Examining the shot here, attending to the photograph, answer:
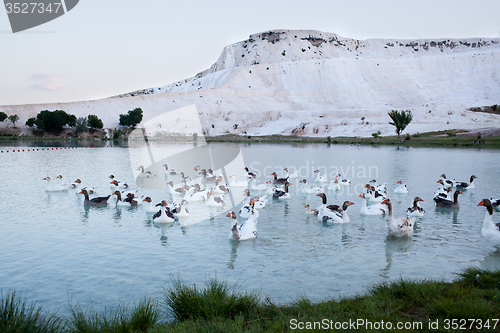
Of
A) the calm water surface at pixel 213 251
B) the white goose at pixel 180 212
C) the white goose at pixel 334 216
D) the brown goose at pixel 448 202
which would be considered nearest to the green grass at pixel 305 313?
the calm water surface at pixel 213 251

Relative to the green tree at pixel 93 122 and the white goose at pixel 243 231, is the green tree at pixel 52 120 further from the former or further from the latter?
the white goose at pixel 243 231

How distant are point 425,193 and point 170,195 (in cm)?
1403

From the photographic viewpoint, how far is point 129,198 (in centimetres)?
1683

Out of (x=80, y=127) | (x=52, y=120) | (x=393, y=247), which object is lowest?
(x=393, y=247)

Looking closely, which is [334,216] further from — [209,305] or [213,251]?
[209,305]

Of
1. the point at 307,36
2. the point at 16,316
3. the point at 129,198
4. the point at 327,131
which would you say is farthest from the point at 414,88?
the point at 16,316

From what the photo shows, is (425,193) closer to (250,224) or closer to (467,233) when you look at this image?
(467,233)

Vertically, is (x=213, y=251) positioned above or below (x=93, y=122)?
below

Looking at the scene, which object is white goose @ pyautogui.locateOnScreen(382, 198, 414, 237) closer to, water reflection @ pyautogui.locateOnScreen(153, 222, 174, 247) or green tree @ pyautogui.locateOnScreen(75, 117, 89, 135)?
water reflection @ pyautogui.locateOnScreen(153, 222, 174, 247)

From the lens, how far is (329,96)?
13138 cm

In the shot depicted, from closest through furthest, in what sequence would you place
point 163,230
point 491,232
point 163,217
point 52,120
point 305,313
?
1. point 305,313
2. point 491,232
3. point 163,230
4. point 163,217
5. point 52,120

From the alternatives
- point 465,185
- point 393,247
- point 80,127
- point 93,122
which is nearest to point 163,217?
point 393,247

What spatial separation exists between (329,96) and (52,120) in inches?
3522

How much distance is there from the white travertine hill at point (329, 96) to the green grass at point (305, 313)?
237 feet
